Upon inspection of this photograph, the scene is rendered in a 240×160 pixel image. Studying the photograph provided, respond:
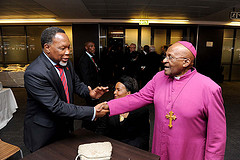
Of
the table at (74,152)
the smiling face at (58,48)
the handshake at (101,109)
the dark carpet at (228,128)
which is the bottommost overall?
the dark carpet at (228,128)

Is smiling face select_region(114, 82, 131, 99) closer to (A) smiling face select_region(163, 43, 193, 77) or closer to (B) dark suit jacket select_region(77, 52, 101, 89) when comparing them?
(A) smiling face select_region(163, 43, 193, 77)

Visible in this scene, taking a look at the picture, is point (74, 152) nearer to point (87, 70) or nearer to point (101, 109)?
point (101, 109)

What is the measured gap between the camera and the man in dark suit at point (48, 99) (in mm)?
1571

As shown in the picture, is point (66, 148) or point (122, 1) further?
point (122, 1)

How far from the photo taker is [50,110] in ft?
5.21

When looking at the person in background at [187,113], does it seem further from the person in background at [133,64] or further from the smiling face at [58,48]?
the person in background at [133,64]

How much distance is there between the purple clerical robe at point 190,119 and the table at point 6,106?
12.8 ft

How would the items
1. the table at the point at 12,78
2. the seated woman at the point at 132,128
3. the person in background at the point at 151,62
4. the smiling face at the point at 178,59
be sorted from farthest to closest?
the table at the point at 12,78, the person in background at the point at 151,62, the seated woman at the point at 132,128, the smiling face at the point at 178,59

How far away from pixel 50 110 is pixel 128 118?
938 millimetres

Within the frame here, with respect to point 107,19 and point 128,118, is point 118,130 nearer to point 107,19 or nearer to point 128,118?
point 128,118

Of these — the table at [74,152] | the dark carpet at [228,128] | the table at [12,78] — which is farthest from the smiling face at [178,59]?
the table at [12,78]

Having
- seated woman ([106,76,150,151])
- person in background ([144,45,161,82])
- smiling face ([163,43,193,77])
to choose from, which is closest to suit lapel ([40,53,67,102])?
seated woman ([106,76,150,151])

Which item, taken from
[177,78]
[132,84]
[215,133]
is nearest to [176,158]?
[215,133]

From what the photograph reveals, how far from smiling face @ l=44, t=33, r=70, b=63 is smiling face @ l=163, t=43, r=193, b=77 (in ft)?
3.13
